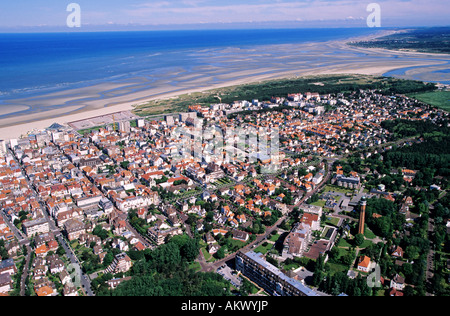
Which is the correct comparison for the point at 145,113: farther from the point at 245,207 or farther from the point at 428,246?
the point at 428,246

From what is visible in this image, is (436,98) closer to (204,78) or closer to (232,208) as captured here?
(204,78)

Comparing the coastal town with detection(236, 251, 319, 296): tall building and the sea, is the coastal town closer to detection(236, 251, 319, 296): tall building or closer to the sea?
detection(236, 251, 319, 296): tall building

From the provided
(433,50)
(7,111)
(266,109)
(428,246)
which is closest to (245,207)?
(428,246)

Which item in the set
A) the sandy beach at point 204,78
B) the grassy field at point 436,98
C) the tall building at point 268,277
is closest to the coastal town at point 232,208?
the tall building at point 268,277

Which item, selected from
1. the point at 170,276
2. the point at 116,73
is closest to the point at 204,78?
the point at 116,73

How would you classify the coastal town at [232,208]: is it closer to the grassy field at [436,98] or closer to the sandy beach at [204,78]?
the sandy beach at [204,78]
